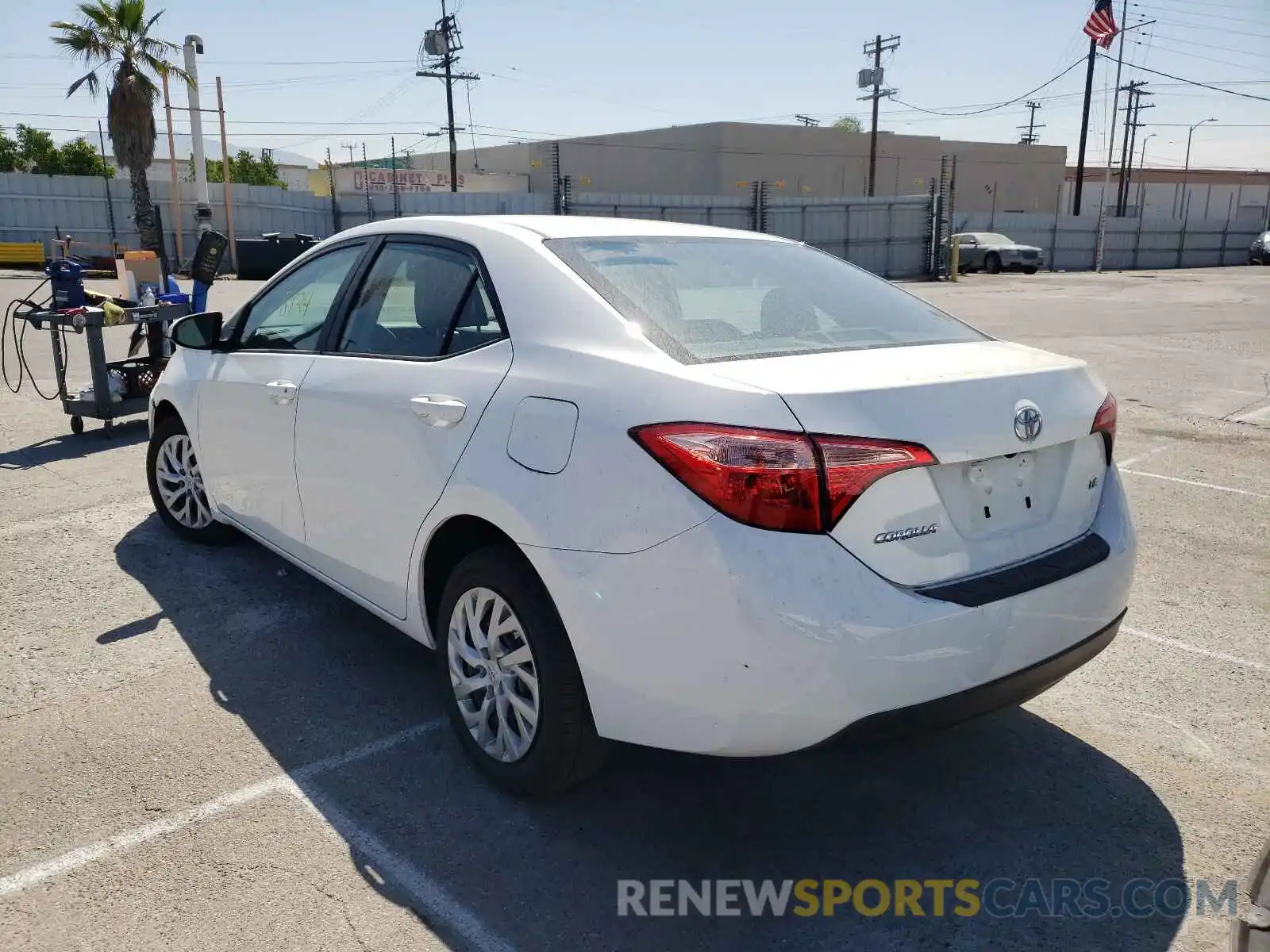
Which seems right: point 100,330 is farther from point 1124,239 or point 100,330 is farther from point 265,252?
point 1124,239

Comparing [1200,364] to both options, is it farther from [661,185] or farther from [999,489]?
[661,185]

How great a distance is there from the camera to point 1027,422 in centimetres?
261

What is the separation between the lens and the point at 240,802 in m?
3.01

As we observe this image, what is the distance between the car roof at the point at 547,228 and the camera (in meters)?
3.28

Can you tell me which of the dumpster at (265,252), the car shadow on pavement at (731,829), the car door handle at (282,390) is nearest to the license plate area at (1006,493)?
the car shadow on pavement at (731,829)

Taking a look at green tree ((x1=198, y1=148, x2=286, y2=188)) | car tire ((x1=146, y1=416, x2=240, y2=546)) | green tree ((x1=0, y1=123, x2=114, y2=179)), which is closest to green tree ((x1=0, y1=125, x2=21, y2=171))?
green tree ((x1=0, y1=123, x2=114, y2=179))

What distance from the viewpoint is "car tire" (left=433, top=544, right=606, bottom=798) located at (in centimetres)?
269

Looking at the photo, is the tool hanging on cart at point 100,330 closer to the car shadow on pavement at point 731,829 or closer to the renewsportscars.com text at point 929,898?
the car shadow on pavement at point 731,829

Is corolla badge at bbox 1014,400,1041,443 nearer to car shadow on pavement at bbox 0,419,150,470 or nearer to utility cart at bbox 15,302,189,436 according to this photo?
car shadow on pavement at bbox 0,419,150,470

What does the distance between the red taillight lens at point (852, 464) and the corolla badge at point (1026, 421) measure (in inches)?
16.8

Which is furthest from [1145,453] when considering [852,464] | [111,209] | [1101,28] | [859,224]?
[1101,28]

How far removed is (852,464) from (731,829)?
3.88 feet

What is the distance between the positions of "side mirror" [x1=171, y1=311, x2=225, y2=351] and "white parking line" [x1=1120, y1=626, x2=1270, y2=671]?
4127 mm

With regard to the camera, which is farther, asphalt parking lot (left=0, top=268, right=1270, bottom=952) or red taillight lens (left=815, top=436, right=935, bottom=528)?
asphalt parking lot (left=0, top=268, right=1270, bottom=952)
